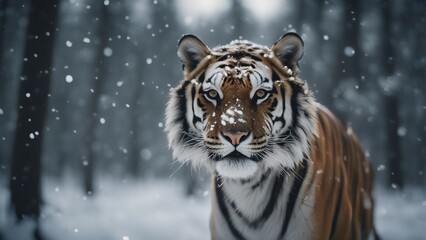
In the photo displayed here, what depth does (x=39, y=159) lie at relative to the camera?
21.7ft

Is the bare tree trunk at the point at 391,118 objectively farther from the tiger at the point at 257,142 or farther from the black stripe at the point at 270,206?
the black stripe at the point at 270,206

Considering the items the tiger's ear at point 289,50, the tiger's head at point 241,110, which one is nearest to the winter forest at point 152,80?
→ the tiger's head at point 241,110

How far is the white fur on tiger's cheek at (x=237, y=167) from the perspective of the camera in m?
2.60

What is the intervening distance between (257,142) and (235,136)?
18 cm

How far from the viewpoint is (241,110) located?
105 inches

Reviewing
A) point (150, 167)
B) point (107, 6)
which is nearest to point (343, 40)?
point (107, 6)

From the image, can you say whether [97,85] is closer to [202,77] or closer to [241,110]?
[202,77]

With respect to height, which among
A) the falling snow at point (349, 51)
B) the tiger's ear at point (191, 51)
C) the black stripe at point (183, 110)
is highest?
the falling snow at point (349, 51)

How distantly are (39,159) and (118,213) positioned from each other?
3055 mm

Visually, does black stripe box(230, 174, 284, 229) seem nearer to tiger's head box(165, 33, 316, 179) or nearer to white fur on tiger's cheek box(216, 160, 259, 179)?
tiger's head box(165, 33, 316, 179)

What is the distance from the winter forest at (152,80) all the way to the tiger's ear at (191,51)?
81 cm

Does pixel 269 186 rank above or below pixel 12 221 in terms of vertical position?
above

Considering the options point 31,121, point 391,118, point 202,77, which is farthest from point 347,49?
point 202,77

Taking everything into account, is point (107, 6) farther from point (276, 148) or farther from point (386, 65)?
point (276, 148)
